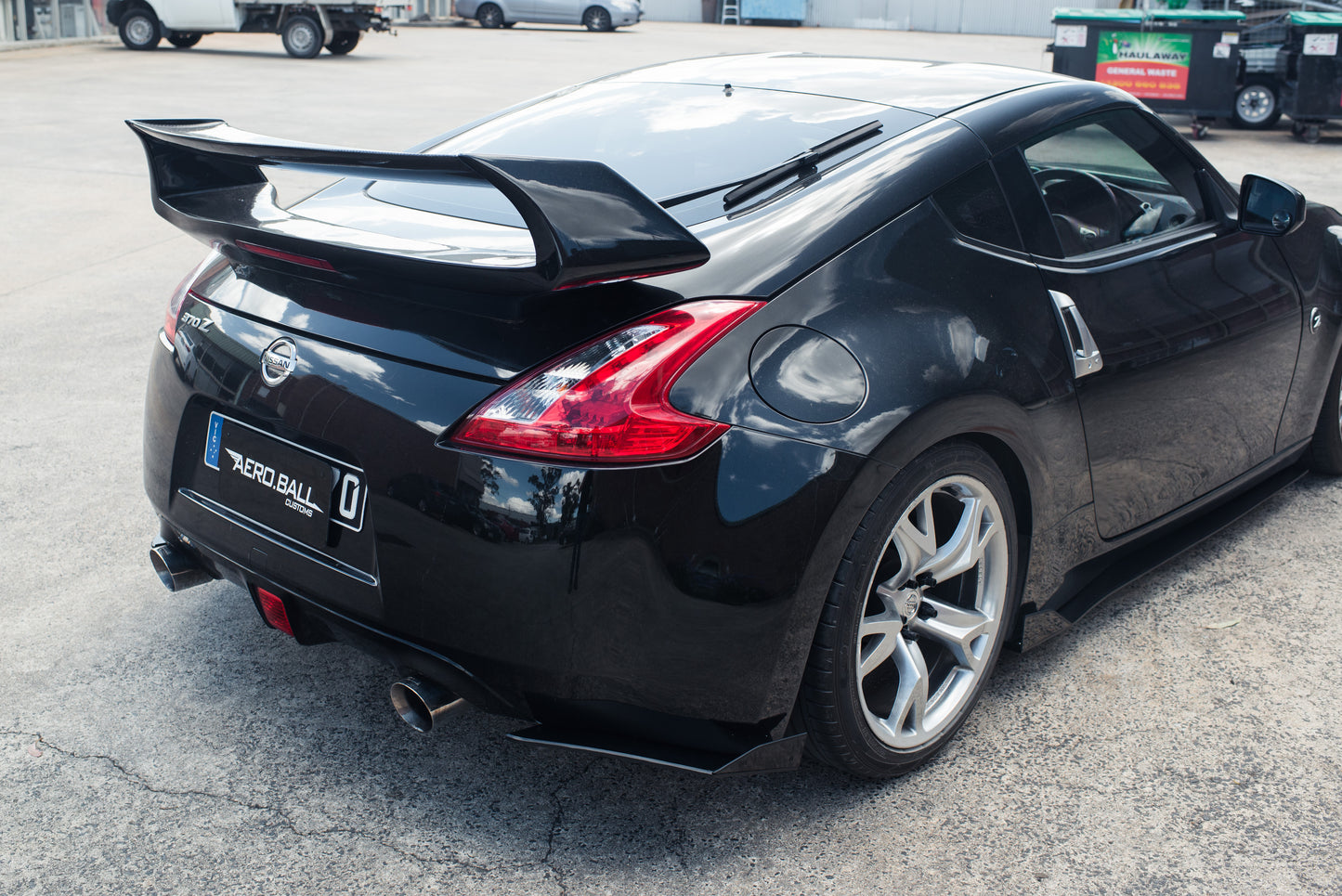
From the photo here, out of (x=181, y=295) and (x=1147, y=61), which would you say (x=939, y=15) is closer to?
(x=1147, y=61)

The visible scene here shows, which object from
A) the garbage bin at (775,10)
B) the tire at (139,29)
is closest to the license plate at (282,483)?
the tire at (139,29)

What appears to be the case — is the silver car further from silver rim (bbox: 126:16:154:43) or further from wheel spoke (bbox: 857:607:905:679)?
wheel spoke (bbox: 857:607:905:679)

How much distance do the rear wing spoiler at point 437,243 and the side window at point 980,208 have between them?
27.8 inches

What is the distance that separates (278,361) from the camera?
2324 mm

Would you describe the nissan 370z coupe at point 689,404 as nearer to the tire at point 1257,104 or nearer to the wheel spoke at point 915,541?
the wheel spoke at point 915,541

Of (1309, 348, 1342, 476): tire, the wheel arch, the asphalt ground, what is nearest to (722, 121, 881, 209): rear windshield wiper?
the wheel arch

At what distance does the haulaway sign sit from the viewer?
46.5 feet

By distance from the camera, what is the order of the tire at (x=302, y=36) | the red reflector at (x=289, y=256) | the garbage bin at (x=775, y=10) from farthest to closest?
the garbage bin at (x=775, y=10) → the tire at (x=302, y=36) → the red reflector at (x=289, y=256)

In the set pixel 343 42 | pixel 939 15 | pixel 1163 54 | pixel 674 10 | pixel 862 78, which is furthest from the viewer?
pixel 674 10

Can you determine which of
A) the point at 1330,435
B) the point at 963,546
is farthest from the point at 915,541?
the point at 1330,435

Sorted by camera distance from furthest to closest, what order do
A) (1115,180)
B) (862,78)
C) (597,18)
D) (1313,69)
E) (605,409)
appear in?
1. (597,18)
2. (1313,69)
3. (1115,180)
4. (862,78)
5. (605,409)

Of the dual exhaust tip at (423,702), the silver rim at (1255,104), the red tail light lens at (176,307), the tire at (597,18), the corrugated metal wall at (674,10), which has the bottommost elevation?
the dual exhaust tip at (423,702)

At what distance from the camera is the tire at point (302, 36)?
2159 centimetres

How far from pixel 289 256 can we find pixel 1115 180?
2.39m
